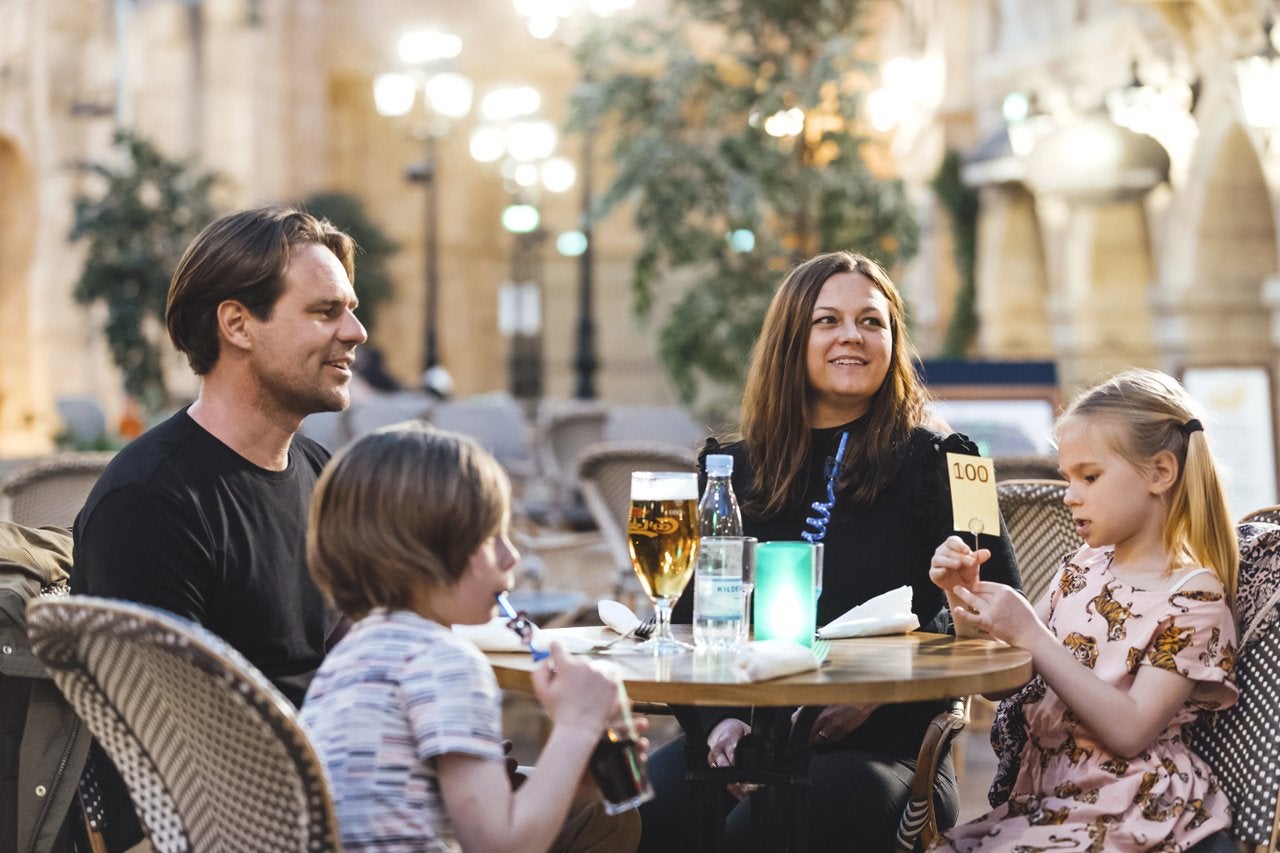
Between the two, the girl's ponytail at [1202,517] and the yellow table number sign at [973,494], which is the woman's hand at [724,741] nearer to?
the yellow table number sign at [973,494]

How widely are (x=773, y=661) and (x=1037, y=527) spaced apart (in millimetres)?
1701

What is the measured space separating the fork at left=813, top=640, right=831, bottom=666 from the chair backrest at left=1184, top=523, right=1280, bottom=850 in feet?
2.13

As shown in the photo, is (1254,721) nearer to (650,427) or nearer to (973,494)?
(973,494)

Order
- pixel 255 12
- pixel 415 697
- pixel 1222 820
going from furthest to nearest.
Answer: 1. pixel 255 12
2. pixel 1222 820
3. pixel 415 697

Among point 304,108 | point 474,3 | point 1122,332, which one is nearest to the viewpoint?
point 1122,332

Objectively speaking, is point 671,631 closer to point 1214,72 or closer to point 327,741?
point 327,741

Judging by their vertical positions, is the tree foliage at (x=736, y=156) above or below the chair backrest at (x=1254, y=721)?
above

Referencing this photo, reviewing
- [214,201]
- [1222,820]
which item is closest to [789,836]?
[1222,820]

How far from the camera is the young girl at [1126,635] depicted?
8.36 ft

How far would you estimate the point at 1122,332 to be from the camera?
12922 millimetres

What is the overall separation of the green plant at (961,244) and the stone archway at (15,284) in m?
14.1

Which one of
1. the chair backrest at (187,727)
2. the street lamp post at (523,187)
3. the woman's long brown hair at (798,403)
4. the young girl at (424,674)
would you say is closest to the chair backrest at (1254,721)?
the woman's long brown hair at (798,403)

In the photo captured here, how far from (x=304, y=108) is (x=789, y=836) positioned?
26032 mm

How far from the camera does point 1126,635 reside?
2.62 m
